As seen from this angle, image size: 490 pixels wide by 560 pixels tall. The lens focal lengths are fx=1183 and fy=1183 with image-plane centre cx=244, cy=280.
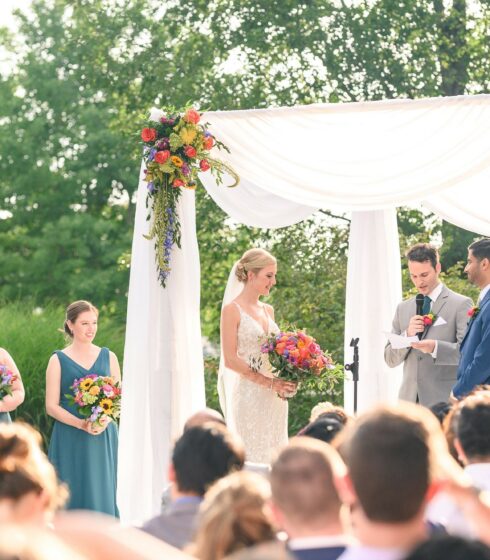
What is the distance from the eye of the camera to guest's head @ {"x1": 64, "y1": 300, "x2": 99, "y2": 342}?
8.38m

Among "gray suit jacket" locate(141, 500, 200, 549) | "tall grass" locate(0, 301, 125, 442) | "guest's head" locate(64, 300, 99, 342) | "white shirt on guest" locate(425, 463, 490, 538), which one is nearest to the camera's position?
"gray suit jacket" locate(141, 500, 200, 549)

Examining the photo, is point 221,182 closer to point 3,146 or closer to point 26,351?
point 26,351

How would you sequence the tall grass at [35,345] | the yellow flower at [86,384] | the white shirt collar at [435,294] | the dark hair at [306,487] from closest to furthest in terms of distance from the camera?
the dark hair at [306,487]
the white shirt collar at [435,294]
the yellow flower at [86,384]
the tall grass at [35,345]

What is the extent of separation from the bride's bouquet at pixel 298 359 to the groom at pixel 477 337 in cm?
100

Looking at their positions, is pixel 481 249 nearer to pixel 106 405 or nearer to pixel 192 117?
pixel 192 117

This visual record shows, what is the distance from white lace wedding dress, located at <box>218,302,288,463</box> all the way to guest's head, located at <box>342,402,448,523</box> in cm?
539

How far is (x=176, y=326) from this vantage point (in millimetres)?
8016

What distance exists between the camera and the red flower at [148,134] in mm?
7812

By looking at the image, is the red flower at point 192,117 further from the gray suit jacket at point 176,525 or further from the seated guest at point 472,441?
the gray suit jacket at point 176,525

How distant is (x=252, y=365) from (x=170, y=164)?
152 cm

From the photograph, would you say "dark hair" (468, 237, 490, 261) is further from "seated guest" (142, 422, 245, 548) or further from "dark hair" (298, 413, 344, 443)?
"seated guest" (142, 422, 245, 548)

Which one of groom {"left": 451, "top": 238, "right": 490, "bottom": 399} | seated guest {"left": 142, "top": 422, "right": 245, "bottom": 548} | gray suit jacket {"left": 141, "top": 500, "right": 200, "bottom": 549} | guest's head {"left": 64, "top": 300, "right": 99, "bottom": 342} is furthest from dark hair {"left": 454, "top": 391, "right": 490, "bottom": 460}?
guest's head {"left": 64, "top": 300, "right": 99, "bottom": 342}

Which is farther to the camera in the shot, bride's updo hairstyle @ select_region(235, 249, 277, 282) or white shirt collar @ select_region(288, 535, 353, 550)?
bride's updo hairstyle @ select_region(235, 249, 277, 282)

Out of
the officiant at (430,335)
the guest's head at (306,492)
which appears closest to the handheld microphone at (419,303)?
the officiant at (430,335)
